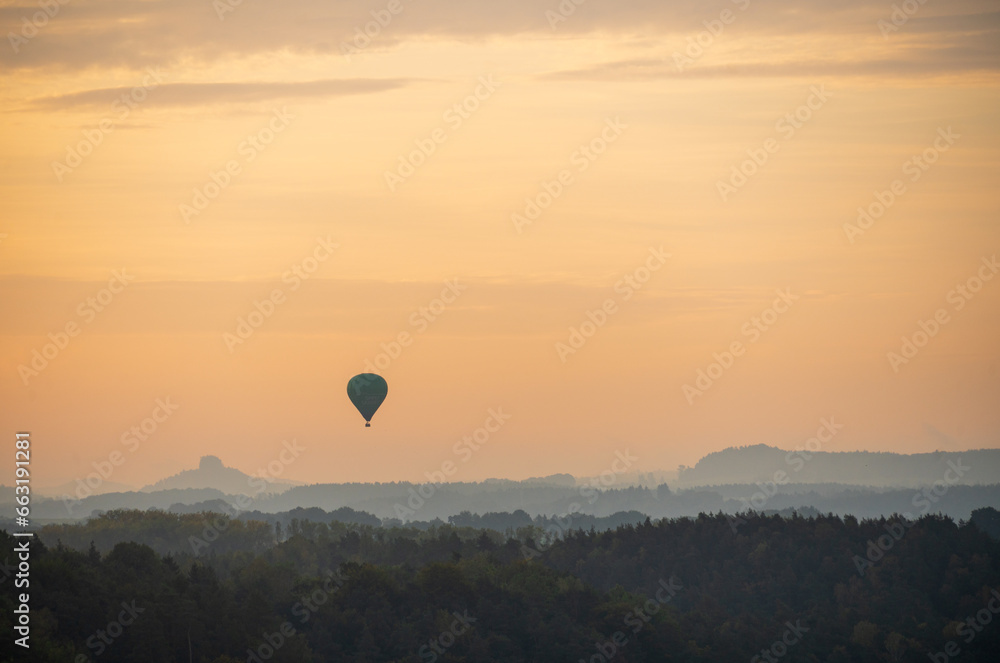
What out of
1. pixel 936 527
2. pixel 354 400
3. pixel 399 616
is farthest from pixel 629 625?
pixel 936 527

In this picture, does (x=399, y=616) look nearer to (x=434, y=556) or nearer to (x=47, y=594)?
(x=47, y=594)
